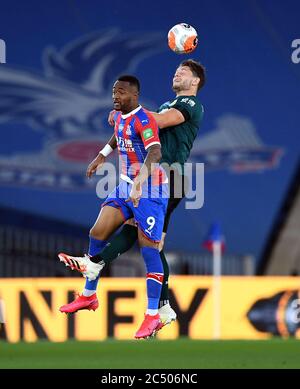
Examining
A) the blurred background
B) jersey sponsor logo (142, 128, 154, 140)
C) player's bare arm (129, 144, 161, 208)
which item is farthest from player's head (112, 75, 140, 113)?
the blurred background

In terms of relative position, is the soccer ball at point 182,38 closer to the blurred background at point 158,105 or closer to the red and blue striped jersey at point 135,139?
the red and blue striped jersey at point 135,139

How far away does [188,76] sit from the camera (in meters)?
8.95

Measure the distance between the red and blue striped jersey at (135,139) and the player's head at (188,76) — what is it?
48 centimetres

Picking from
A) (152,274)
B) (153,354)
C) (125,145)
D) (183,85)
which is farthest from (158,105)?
(125,145)

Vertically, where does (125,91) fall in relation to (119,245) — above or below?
above

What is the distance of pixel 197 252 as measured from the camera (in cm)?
2158

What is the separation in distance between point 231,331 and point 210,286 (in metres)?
0.72

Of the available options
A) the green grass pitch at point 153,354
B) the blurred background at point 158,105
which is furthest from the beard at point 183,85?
the blurred background at point 158,105

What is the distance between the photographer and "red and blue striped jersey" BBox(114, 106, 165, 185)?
8500 mm

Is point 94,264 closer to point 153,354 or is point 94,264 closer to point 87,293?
point 87,293

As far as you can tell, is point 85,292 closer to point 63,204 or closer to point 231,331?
point 231,331

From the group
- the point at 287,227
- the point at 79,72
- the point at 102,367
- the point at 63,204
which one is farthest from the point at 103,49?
the point at 102,367

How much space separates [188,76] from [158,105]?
13.0 m

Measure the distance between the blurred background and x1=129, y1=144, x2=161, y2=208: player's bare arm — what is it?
12820 mm
